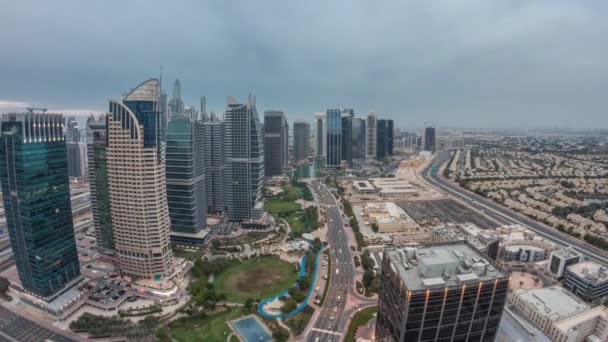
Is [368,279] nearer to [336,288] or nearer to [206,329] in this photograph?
[336,288]

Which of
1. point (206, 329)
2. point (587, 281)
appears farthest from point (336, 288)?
point (587, 281)

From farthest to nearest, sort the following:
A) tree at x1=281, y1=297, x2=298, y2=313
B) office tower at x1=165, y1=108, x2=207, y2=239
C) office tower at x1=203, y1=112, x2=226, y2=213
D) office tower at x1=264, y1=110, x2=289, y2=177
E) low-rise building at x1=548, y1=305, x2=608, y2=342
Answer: office tower at x1=264, y1=110, x2=289, y2=177 < office tower at x1=203, y1=112, x2=226, y2=213 < office tower at x1=165, y1=108, x2=207, y2=239 < tree at x1=281, y1=297, x2=298, y2=313 < low-rise building at x1=548, y1=305, x2=608, y2=342

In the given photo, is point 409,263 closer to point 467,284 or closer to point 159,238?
point 467,284

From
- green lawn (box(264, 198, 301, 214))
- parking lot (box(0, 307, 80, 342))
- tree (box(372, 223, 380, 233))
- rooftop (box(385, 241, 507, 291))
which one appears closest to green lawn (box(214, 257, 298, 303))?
parking lot (box(0, 307, 80, 342))

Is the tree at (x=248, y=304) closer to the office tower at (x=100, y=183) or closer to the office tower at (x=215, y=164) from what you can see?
the office tower at (x=100, y=183)

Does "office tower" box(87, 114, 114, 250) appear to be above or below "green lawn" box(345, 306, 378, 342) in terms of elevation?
above

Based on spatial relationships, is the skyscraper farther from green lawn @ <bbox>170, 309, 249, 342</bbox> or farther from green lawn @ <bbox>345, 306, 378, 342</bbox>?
green lawn @ <bbox>345, 306, 378, 342</bbox>

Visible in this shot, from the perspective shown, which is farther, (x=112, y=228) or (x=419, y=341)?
(x=112, y=228)

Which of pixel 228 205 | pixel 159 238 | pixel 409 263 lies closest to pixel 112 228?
pixel 159 238
